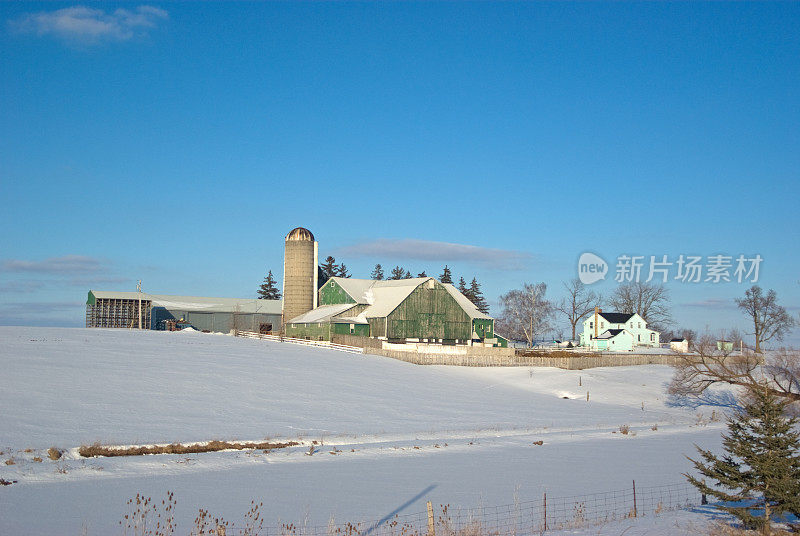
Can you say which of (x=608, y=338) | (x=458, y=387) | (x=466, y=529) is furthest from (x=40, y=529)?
(x=608, y=338)

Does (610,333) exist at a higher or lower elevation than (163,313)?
lower

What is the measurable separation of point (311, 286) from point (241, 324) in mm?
11885

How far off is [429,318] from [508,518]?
52.4 m

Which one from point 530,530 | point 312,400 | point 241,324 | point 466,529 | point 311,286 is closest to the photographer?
point 466,529

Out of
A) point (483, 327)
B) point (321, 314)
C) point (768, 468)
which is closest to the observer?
point (768, 468)

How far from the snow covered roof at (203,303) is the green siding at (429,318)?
26.1 meters

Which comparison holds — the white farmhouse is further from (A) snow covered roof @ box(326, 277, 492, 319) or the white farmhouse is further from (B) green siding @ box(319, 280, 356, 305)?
(B) green siding @ box(319, 280, 356, 305)

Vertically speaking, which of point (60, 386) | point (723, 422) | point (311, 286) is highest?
point (311, 286)

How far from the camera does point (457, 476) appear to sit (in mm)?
20828

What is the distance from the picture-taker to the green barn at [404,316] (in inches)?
2606

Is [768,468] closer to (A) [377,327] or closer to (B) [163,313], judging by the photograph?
(A) [377,327]

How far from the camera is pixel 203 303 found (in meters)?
85.2

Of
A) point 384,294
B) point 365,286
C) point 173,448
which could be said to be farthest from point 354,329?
point 173,448

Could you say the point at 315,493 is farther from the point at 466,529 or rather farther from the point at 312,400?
the point at 312,400
